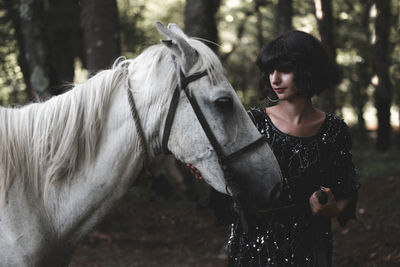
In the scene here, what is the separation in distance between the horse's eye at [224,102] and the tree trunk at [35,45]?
195 inches

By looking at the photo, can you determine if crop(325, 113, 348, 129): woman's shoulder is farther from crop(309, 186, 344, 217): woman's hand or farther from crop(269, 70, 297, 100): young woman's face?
crop(309, 186, 344, 217): woman's hand

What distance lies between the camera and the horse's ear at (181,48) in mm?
1926

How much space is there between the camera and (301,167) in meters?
2.15

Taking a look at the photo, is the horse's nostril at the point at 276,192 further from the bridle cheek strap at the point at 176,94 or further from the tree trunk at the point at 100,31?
the tree trunk at the point at 100,31

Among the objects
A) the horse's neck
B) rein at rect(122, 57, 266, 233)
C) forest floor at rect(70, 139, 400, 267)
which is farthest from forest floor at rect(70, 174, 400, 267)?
the horse's neck

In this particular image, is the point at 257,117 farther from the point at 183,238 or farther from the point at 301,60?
the point at 183,238

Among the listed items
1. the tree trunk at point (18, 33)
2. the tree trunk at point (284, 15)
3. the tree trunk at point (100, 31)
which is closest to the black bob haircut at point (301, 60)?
the tree trunk at point (100, 31)

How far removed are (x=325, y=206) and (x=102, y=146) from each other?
1235 mm

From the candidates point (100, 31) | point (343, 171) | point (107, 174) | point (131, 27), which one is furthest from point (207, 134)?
point (131, 27)

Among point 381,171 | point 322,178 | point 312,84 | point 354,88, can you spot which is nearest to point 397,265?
point 322,178

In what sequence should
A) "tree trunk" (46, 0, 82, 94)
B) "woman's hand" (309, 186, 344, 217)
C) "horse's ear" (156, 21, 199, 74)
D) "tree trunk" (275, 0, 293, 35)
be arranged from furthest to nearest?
"tree trunk" (46, 0, 82, 94) → "tree trunk" (275, 0, 293, 35) → "woman's hand" (309, 186, 344, 217) → "horse's ear" (156, 21, 199, 74)

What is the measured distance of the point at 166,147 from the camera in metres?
2.07

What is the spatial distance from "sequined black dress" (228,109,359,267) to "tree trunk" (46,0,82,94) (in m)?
9.27

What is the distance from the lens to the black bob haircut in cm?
216
